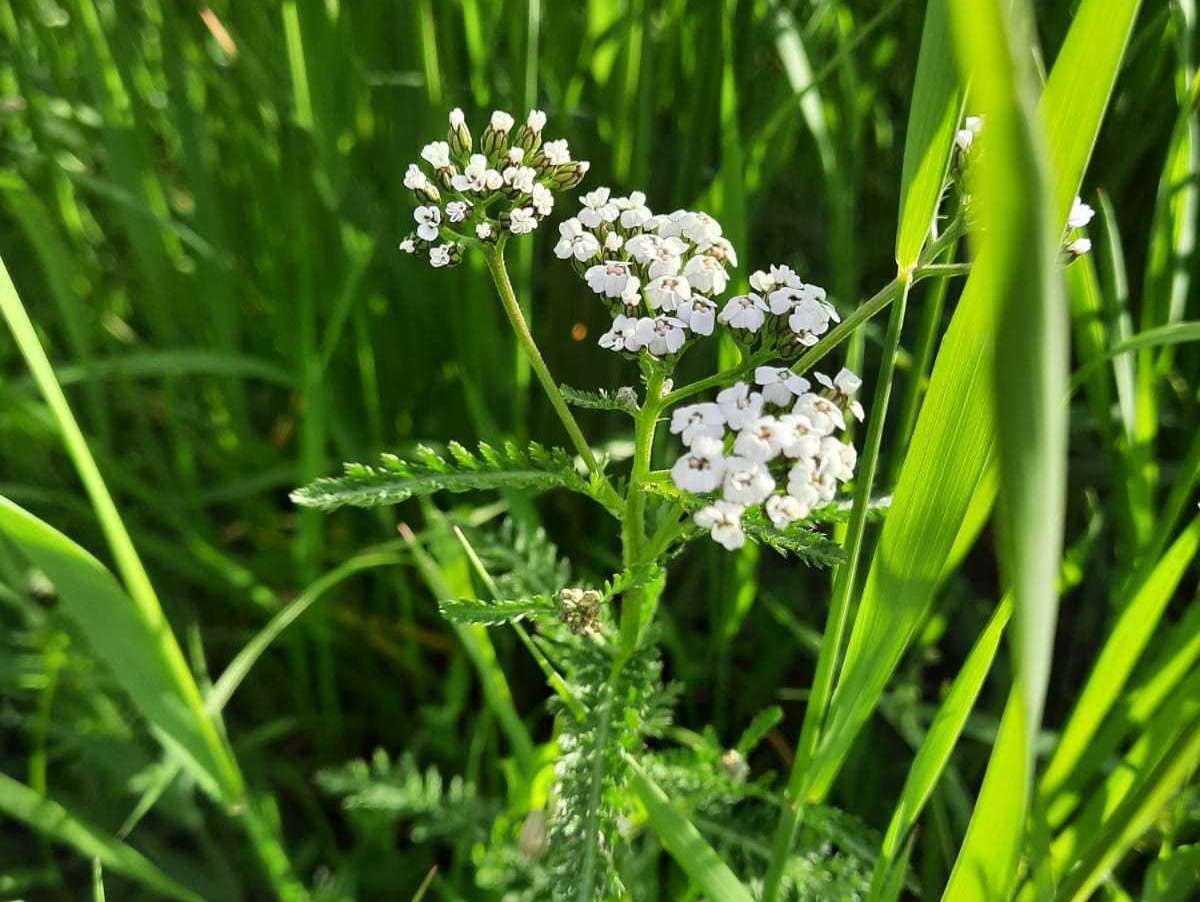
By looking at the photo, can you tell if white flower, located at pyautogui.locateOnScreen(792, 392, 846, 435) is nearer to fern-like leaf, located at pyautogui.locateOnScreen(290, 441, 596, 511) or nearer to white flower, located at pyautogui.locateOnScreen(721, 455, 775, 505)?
white flower, located at pyautogui.locateOnScreen(721, 455, 775, 505)

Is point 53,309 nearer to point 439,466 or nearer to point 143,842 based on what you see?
point 143,842

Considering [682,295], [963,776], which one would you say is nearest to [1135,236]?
[963,776]

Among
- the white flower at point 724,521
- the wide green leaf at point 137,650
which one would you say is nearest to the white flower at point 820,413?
the white flower at point 724,521

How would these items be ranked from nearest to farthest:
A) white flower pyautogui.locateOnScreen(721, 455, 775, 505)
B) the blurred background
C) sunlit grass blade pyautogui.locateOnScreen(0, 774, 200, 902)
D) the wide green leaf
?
1. white flower pyautogui.locateOnScreen(721, 455, 775, 505)
2. the wide green leaf
3. sunlit grass blade pyautogui.locateOnScreen(0, 774, 200, 902)
4. the blurred background

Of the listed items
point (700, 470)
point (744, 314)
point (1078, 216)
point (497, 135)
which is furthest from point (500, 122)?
point (1078, 216)

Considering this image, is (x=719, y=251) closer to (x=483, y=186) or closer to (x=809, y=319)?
(x=809, y=319)

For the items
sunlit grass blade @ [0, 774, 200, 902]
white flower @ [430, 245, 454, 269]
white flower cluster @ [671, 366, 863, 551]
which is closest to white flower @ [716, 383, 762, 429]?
white flower cluster @ [671, 366, 863, 551]
